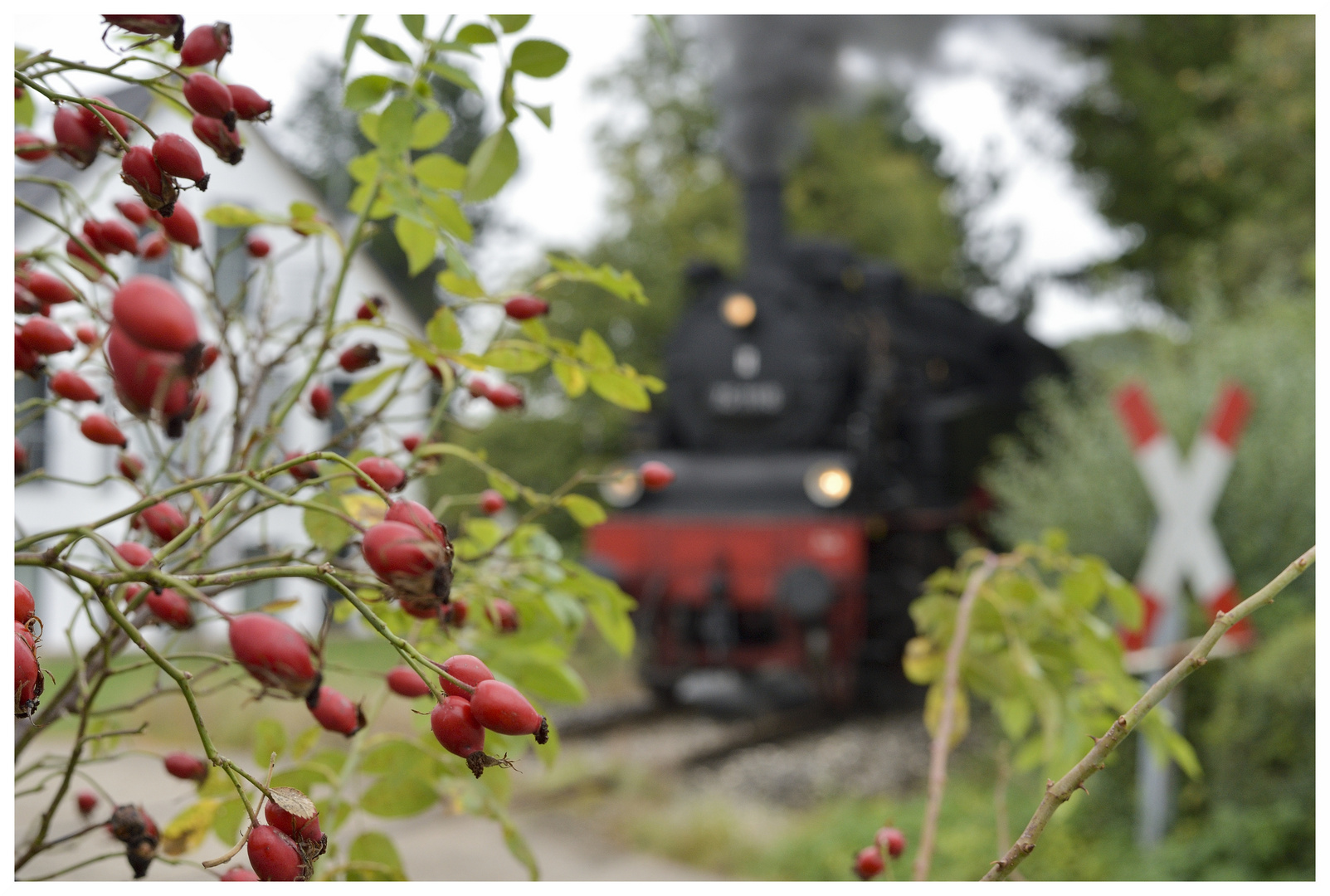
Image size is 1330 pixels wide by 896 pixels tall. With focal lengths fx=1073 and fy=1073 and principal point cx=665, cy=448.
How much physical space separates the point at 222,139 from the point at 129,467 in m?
0.47

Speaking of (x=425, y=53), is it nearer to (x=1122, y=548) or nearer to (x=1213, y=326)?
(x=1122, y=548)

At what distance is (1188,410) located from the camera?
14.6 ft

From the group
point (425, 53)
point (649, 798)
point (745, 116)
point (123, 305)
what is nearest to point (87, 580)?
point (123, 305)

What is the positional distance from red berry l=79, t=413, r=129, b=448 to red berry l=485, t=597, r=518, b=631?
30 cm

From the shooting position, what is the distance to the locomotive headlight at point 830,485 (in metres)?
5.60

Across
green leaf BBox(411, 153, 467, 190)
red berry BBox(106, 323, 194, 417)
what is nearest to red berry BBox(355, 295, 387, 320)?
green leaf BBox(411, 153, 467, 190)

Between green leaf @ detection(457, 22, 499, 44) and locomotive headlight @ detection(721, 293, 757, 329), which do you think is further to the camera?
locomotive headlight @ detection(721, 293, 757, 329)

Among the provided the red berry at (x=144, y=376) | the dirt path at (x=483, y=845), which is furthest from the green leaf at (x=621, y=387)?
the dirt path at (x=483, y=845)

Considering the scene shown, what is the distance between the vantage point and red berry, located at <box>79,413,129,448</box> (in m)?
0.73

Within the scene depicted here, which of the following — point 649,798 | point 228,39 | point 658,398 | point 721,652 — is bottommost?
point 649,798

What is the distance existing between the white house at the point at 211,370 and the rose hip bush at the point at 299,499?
0.03 meters

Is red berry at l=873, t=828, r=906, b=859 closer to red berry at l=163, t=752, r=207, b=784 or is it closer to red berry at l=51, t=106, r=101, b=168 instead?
red berry at l=163, t=752, r=207, b=784

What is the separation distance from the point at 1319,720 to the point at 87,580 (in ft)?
3.46

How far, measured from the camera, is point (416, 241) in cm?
90
